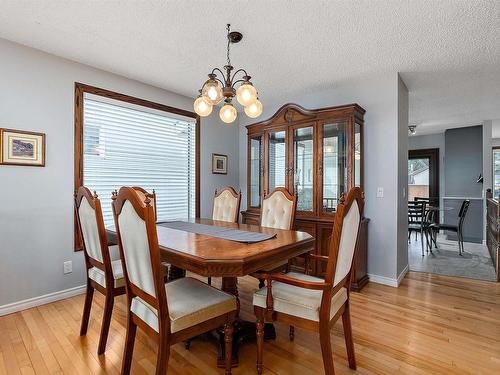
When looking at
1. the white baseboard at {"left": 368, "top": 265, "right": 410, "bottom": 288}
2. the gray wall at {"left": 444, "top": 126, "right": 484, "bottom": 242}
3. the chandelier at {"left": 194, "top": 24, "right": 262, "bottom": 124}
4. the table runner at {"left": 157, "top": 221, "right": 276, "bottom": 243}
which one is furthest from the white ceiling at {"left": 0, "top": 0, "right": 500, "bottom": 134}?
the gray wall at {"left": 444, "top": 126, "right": 484, "bottom": 242}

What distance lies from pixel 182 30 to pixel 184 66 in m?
0.71

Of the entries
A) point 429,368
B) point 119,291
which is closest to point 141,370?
point 119,291

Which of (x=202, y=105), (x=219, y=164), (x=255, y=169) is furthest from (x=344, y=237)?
(x=219, y=164)

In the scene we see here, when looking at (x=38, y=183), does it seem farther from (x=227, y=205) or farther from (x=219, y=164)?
(x=219, y=164)

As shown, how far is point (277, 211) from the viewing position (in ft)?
9.01

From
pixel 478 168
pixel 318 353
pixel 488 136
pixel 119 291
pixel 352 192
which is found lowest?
pixel 318 353

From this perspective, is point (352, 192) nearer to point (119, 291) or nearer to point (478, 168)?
point (119, 291)

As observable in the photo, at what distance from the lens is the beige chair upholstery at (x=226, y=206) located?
10.1 feet

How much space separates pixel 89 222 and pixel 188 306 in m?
1.01

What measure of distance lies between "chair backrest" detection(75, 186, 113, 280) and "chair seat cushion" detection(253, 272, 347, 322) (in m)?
1.05

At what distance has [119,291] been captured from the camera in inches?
76.0

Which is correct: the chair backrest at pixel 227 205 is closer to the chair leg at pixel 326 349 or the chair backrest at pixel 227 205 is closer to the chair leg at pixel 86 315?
the chair leg at pixel 86 315

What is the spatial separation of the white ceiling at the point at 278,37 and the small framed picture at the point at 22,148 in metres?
0.83

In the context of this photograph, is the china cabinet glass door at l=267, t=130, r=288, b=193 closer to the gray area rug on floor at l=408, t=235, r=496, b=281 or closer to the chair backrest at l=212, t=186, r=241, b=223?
the chair backrest at l=212, t=186, r=241, b=223
